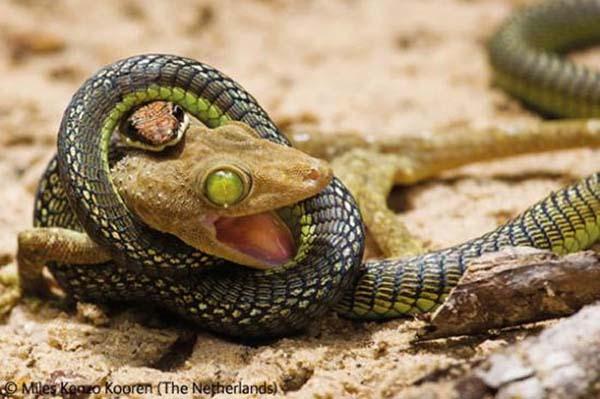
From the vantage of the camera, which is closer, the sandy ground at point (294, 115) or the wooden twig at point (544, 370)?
the wooden twig at point (544, 370)

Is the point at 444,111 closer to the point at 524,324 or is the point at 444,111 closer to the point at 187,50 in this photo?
the point at 187,50

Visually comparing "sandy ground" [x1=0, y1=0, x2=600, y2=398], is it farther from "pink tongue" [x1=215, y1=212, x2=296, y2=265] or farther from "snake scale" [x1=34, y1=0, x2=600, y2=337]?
"pink tongue" [x1=215, y1=212, x2=296, y2=265]

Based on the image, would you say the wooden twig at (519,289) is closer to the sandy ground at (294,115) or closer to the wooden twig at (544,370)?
the sandy ground at (294,115)

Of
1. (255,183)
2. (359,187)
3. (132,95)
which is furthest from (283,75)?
(255,183)

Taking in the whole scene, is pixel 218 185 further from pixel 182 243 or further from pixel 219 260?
pixel 219 260

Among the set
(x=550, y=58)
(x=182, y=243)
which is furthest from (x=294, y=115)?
(x=182, y=243)

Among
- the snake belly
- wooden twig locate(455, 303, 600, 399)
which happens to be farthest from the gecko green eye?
wooden twig locate(455, 303, 600, 399)

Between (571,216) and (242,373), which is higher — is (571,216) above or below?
above

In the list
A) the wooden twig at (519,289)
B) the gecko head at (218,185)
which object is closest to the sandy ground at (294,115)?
the wooden twig at (519,289)
